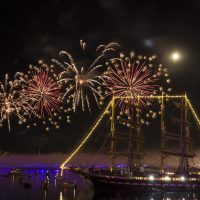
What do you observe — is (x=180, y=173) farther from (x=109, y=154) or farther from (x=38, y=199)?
(x=38, y=199)

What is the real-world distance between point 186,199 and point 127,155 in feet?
68.5

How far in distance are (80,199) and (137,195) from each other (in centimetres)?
1179

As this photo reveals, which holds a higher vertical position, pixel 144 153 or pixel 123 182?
pixel 144 153

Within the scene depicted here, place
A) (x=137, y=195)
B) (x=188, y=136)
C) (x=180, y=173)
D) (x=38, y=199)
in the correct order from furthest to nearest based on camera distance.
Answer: (x=188, y=136) < (x=180, y=173) < (x=137, y=195) < (x=38, y=199)

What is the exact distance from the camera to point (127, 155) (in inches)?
3831

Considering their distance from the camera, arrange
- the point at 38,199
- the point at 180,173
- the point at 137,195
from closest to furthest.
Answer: the point at 38,199
the point at 137,195
the point at 180,173

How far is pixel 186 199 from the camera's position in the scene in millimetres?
79375

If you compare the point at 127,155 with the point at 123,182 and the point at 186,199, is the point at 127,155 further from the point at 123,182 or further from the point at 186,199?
the point at 186,199

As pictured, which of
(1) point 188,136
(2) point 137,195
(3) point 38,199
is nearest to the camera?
(3) point 38,199

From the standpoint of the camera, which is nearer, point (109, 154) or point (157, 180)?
point (157, 180)

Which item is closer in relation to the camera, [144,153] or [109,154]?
[109,154]

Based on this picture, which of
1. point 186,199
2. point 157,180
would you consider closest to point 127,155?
point 157,180

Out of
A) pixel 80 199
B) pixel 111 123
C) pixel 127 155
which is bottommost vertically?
pixel 80 199

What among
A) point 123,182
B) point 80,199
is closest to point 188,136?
point 123,182
